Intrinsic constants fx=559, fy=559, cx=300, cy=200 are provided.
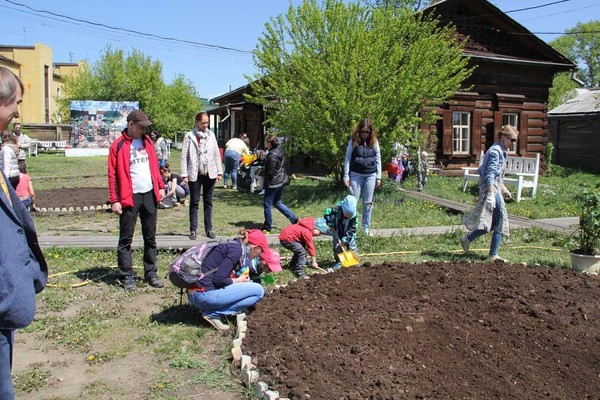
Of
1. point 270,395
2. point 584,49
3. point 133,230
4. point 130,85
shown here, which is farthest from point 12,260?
point 584,49

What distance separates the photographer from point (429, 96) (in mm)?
14039

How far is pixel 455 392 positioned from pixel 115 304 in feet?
12.1

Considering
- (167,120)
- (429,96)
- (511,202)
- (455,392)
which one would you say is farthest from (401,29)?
(167,120)

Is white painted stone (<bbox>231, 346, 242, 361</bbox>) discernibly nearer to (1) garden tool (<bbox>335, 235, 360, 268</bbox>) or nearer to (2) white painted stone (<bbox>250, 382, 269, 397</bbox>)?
(2) white painted stone (<bbox>250, 382, 269, 397</bbox>)

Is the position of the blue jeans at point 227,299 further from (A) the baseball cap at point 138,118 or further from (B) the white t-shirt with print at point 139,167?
(A) the baseball cap at point 138,118

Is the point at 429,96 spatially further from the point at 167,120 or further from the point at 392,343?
the point at 167,120

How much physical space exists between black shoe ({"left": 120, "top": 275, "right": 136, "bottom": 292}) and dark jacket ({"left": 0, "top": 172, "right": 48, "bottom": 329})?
3886 mm

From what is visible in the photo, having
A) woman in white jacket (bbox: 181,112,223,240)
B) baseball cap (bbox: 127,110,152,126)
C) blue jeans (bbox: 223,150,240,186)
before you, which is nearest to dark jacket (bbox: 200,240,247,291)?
baseball cap (bbox: 127,110,152,126)

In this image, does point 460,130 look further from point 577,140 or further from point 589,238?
point 589,238

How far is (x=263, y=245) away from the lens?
17.7 ft

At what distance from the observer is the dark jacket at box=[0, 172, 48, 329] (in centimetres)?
225

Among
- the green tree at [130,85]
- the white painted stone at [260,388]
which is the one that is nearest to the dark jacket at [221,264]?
the white painted stone at [260,388]

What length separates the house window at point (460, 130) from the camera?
823 inches

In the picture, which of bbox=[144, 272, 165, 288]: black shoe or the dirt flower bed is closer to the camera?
the dirt flower bed
